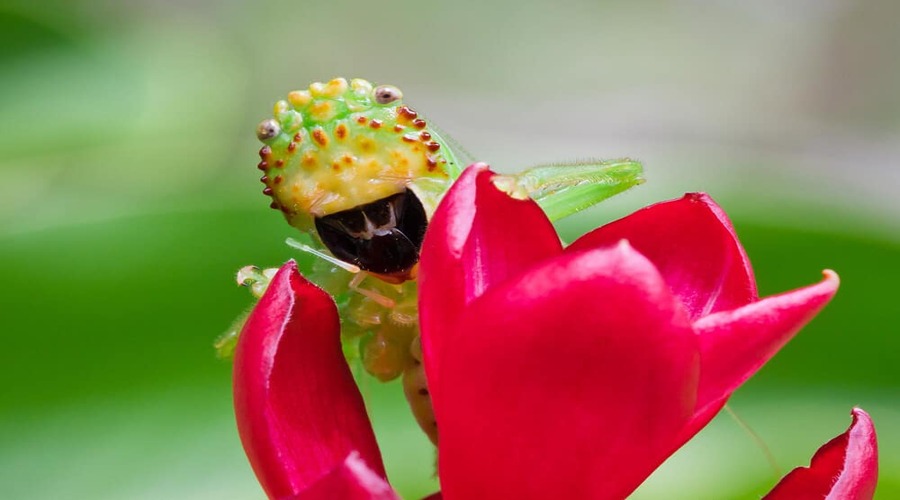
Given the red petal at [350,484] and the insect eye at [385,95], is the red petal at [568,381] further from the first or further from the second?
the insect eye at [385,95]

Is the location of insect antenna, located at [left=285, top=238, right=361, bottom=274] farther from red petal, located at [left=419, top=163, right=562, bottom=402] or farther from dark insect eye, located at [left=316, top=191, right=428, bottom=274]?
red petal, located at [left=419, top=163, right=562, bottom=402]

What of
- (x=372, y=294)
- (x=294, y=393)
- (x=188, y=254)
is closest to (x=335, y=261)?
(x=372, y=294)

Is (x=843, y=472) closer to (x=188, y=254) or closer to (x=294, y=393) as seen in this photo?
(x=294, y=393)

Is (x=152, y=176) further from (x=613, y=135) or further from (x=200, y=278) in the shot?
(x=613, y=135)

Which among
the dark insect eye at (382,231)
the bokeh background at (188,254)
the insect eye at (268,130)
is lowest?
the bokeh background at (188,254)

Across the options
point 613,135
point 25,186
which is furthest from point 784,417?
point 613,135

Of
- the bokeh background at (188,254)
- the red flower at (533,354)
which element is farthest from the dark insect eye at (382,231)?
the bokeh background at (188,254)

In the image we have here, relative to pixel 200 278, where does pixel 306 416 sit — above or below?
above
